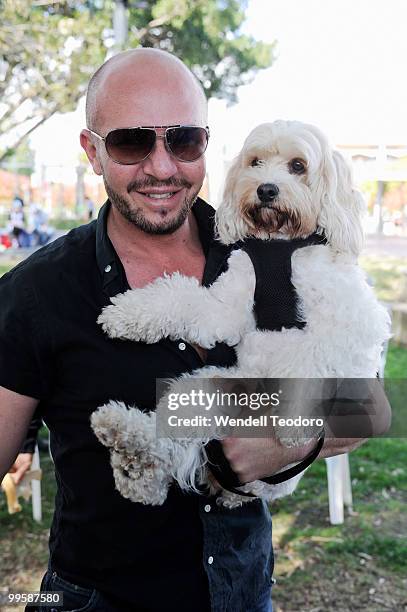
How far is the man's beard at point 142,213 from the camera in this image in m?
2.04

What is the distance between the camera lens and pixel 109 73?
211 centimetres

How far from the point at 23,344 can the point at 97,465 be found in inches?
17.2

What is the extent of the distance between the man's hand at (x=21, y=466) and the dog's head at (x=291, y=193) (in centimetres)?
249

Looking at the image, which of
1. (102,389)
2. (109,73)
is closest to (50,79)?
(109,73)

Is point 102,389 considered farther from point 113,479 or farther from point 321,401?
point 321,401

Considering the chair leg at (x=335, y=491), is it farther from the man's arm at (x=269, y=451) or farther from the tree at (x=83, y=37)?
the tree at (x=83, y=37)

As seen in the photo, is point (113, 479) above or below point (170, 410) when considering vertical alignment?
below

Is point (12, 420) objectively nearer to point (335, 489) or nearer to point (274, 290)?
point (274, 290)

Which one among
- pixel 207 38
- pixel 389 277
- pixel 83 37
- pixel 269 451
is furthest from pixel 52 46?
pixel 269 451

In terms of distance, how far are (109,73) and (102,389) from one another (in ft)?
3.53

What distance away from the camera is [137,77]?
205cm

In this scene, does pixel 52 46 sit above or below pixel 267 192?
above

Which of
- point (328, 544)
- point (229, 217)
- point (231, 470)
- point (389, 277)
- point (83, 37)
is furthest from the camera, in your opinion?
point (389, 277)

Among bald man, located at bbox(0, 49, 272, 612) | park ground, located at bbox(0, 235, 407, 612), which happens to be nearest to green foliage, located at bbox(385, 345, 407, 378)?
park ground, located at bbox(0, 235, 407, 612)
